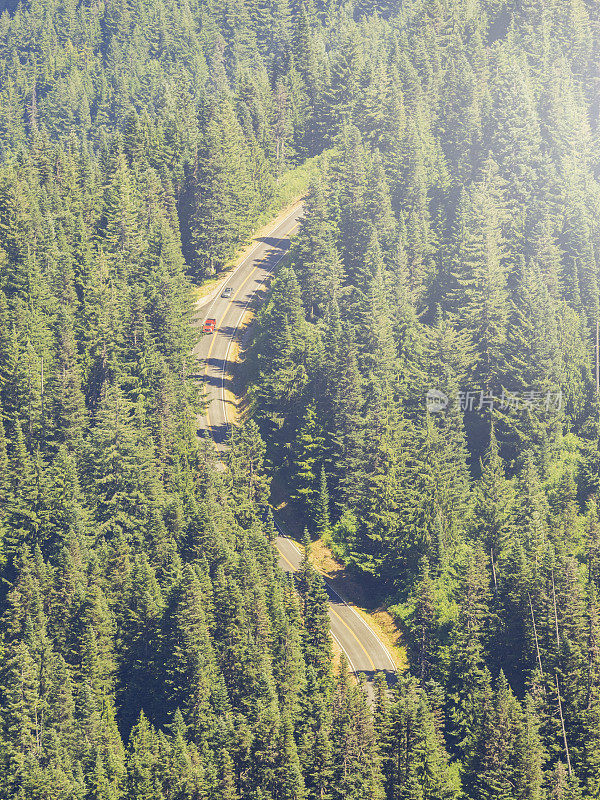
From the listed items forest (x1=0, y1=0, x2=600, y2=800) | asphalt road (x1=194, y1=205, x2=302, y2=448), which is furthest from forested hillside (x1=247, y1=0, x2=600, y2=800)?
asphalt road (x1=194, y1=205, x2=302, y2=448)

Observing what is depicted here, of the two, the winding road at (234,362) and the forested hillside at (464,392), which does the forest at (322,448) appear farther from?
the winding road at (234,362)

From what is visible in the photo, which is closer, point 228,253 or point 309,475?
point 309,475

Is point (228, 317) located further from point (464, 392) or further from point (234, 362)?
point (464, 392)

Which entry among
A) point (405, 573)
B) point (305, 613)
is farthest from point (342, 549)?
point (305, 613)

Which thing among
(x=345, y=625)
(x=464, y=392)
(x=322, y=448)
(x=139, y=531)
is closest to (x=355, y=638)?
(x=345, y=625)

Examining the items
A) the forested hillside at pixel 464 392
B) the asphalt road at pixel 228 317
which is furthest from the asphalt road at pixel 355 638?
the asphalt road at pixel 228 317

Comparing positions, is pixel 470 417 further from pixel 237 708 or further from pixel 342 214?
pixel 237 708
